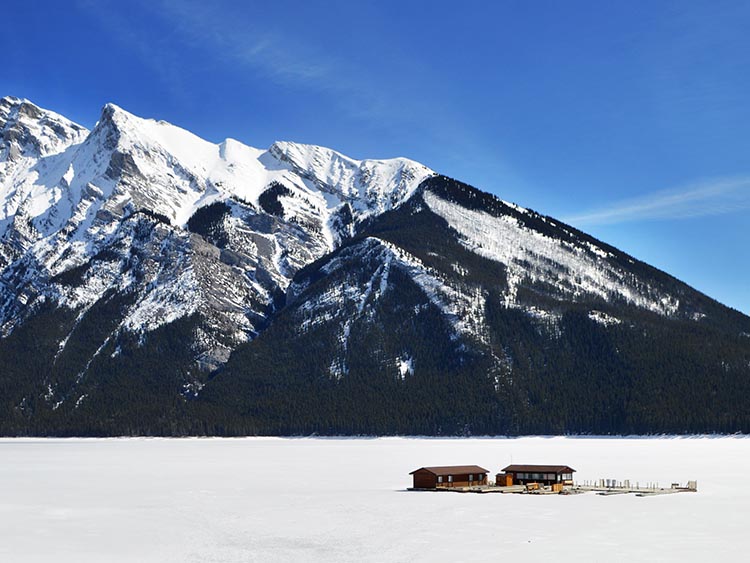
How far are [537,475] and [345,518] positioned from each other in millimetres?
38789

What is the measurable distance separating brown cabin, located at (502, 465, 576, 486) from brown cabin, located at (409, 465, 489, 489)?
2.90 m

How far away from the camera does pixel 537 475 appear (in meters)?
114

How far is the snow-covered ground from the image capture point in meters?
65.4

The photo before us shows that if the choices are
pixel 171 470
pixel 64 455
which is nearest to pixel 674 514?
pixel 171 470

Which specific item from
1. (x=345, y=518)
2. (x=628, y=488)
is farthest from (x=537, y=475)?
(x=345, y=518)

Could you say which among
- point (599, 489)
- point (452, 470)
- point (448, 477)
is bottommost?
point (599, 489)

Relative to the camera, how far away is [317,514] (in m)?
85.2

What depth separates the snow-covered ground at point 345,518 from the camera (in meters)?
65.4

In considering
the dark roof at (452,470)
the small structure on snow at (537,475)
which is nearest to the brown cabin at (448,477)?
the dark roof at (452,470)

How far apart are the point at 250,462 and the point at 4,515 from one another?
74.6m

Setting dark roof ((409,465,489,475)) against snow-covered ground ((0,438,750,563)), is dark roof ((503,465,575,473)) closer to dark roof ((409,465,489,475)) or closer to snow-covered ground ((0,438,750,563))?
dark roof ((409,465,489,475))

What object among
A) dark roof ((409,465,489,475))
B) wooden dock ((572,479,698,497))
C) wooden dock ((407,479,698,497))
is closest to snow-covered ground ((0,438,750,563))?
wooden dock ((572,479,698,497))

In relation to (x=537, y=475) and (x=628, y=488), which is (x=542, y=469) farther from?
(x=628, y=488)

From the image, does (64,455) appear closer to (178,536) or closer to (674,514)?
(178,536)
